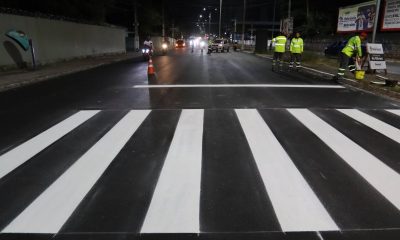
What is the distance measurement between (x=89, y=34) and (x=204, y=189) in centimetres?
3121

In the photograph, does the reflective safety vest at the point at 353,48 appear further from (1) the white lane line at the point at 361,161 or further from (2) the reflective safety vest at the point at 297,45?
(1) the white lane line at the point at 361,161

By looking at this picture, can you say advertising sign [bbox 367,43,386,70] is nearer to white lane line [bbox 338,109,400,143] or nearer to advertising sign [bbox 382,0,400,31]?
white lane line [bbox 338,109,400,143]

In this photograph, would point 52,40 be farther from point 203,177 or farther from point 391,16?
point 391,16

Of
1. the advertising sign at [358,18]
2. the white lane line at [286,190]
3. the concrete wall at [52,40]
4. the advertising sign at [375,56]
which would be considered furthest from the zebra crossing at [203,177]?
the advertising sign at [358,18]

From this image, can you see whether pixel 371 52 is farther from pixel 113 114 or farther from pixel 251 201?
pixel 251 201

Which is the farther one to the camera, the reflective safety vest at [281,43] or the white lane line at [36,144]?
the reflective safety vest at [281,43]

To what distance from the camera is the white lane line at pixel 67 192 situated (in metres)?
3.57

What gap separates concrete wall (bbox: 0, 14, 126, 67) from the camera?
1889 cm

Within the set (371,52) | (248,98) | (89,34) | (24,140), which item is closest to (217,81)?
(248,98)

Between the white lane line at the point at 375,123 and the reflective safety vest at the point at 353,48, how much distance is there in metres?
6.06

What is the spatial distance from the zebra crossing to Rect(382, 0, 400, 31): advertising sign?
91.0 ft

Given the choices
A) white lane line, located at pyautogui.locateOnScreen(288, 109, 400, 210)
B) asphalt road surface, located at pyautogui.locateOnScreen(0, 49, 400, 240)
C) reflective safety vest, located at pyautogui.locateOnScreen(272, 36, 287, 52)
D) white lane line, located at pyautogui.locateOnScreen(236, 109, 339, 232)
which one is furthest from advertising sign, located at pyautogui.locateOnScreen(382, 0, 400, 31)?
white lane line, located at pyautogui.locateOnScreen(236, 109, 339, 232)

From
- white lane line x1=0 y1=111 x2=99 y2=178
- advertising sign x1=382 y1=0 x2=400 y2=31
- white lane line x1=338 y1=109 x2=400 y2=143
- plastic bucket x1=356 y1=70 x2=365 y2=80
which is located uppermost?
advertising sign x1=382 y1=0 x2=400 y2=31

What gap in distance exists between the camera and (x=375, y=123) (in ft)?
25.0
